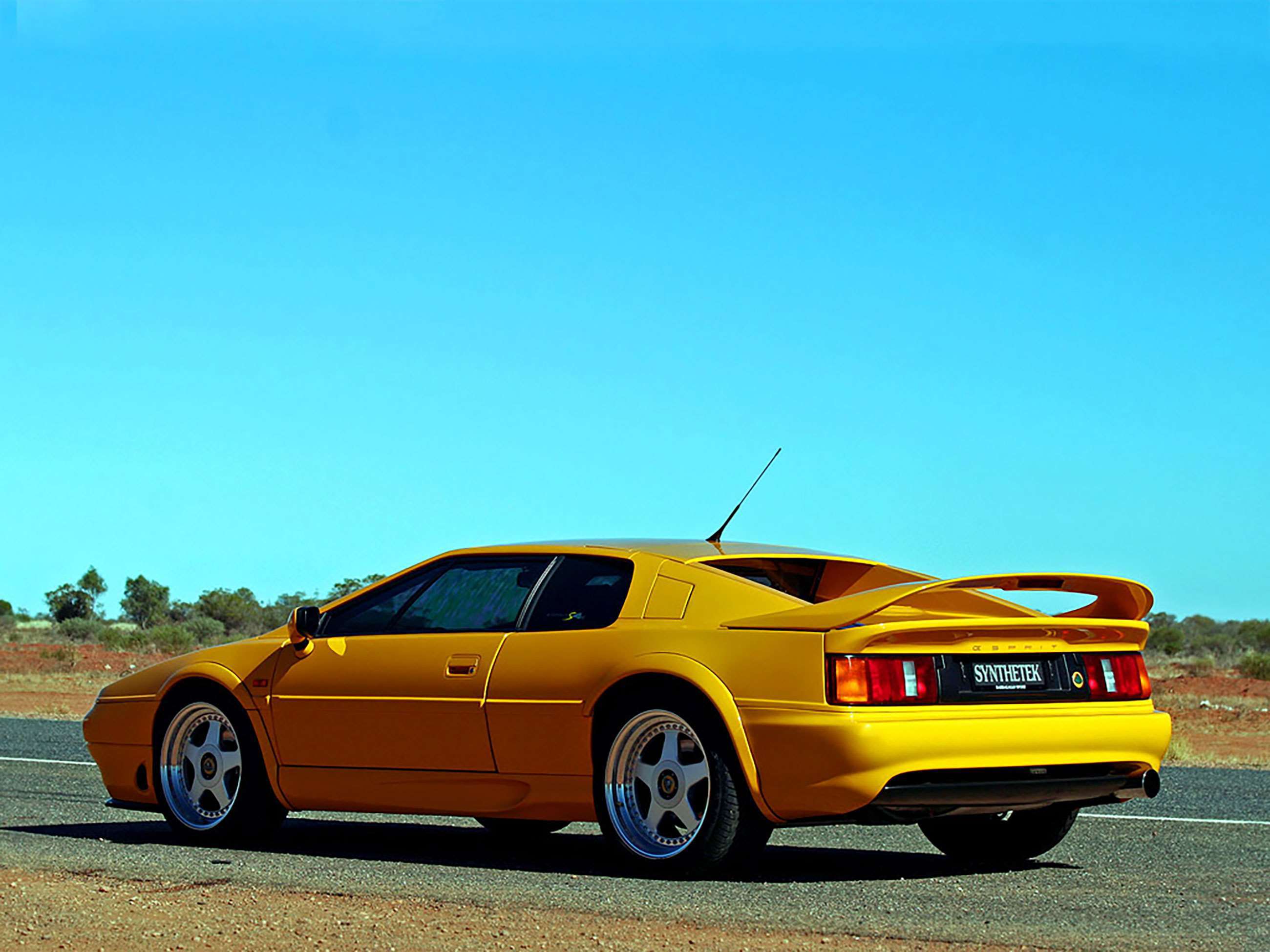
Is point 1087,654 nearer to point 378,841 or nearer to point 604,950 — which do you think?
point 604,950

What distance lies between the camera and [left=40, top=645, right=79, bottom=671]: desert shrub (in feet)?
146

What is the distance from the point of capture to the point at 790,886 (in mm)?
7523

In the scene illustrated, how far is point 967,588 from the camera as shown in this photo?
759 centimetres

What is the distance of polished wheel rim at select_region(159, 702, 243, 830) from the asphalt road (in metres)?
0.27

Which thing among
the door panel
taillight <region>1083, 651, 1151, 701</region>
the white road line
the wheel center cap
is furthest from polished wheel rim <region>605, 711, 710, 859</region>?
the white road line

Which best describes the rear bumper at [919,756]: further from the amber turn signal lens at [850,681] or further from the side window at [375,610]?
the side window at [375,610]

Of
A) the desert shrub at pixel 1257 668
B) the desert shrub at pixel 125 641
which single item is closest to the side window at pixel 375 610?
the desert shrub at pixel 1257 668

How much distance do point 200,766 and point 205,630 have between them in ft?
169

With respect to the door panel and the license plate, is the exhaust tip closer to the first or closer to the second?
the license plate

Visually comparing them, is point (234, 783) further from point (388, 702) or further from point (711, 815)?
point (711, 815)

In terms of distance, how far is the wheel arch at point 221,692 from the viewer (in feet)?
29.4

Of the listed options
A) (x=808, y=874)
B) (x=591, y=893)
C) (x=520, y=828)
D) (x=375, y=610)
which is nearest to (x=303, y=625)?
(x=375, y=610)

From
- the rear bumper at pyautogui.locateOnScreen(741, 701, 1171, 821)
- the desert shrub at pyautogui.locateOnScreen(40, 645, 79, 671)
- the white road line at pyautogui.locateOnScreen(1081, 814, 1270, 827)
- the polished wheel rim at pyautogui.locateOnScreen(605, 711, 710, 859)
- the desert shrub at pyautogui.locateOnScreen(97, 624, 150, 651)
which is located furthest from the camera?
the desert shrub at pyautogui.locateOnScreen(97, 624, 150, 651)

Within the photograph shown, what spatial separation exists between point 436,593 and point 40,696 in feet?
83.3
